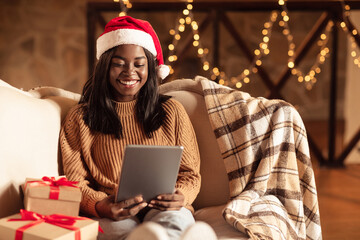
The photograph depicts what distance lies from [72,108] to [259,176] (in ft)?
2.18

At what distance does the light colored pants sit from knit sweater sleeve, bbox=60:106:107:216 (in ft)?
0.30

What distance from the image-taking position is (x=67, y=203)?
121 cm

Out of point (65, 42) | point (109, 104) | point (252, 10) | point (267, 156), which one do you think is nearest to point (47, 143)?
point (109, 104)

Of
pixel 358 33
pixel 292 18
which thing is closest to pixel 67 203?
pixel 358 33

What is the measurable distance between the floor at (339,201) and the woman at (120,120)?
42.6 inches

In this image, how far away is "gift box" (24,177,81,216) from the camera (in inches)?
46.3

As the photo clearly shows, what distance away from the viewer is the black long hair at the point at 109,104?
1.50 metres

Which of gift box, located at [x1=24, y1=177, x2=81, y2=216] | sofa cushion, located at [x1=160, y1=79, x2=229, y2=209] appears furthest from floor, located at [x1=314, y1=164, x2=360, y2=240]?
gift box, located at [x1=24, y1=177, x2=81, y2=216]

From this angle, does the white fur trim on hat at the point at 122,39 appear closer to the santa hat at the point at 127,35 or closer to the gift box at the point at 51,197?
the santa hat at the point at 127,35

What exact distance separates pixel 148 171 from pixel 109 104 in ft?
1.34

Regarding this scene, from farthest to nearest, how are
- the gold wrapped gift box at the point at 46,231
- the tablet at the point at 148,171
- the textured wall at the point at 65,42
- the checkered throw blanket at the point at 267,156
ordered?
the textured wall at the point at 65,42 < the checkered throw blanket at the point at 267,156 < the tablet at the point at 148,171 < the gold wrapped gift box at the point at 46,231

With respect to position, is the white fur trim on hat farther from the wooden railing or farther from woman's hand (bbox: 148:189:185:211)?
the wooden railing

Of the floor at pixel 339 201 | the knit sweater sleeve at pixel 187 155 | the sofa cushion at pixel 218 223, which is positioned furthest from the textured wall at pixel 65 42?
the sofa cushion at pixel 218 223

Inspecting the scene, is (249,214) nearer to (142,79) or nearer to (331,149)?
(142,79)
